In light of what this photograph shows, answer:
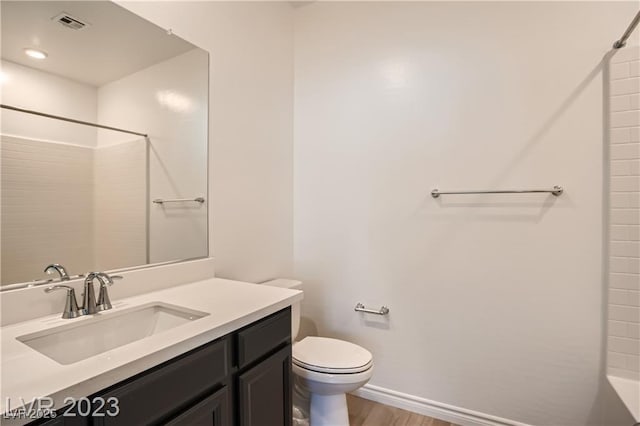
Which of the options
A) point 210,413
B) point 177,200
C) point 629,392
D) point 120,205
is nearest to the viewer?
point 210,413

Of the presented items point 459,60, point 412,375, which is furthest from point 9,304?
point 459,60

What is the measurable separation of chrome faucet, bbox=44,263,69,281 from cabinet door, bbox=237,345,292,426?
2.22 ft

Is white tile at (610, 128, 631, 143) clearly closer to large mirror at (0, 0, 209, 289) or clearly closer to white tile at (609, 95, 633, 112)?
white tile at (609, 95, 633, 112)

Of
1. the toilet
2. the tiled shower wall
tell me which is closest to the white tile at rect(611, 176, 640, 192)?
the tiled shower wall

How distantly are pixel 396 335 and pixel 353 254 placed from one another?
554 millimetres

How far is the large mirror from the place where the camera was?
103 cm

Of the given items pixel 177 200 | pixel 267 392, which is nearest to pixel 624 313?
pixel 267 392

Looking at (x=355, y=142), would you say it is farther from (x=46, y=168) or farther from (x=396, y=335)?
(x=46, y=168)

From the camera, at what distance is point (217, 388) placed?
3.24 ft

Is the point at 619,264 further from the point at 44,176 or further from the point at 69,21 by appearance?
the point at 69,21

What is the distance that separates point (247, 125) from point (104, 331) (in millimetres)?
1254

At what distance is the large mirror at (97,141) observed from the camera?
3.39ft

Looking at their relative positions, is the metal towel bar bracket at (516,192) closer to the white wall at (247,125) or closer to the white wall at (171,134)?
the white wall at (247,125)

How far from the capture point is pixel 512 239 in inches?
67.7
